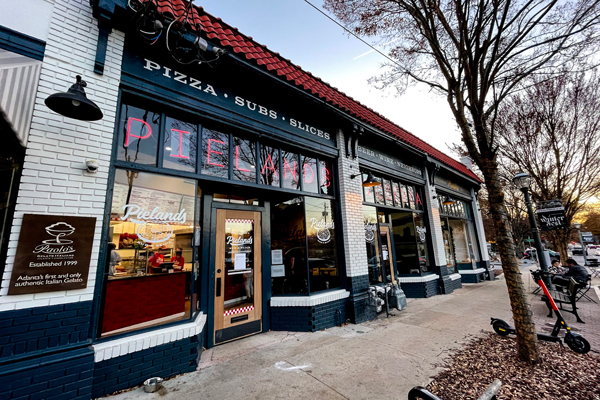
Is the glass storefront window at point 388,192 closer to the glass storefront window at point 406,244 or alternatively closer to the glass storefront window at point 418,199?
the glass storefront window at point 406,244

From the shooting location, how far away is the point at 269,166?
5668 mm

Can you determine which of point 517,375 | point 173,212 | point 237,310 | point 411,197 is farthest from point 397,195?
point 173,212

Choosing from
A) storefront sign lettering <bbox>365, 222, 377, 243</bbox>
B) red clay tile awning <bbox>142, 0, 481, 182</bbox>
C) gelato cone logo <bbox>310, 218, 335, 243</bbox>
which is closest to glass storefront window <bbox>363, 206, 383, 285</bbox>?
storefront sign lettering <bbox>365, 222, 377, 243</bbox>

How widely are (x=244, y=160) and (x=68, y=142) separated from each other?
273 cm

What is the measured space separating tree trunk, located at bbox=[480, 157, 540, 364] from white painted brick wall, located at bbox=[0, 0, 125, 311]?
603 cm

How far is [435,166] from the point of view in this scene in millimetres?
10555

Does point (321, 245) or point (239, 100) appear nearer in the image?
point (239, 100)

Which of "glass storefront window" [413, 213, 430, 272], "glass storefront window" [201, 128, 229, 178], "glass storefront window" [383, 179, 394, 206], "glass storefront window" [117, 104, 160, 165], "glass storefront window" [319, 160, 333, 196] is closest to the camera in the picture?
"glass storefront window" [117, 104, 160, 165]

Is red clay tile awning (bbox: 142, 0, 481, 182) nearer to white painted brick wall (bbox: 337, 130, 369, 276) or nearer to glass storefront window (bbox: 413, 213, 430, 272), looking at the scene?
white painted brick wall (bbox: 337, 130, 369, 276)

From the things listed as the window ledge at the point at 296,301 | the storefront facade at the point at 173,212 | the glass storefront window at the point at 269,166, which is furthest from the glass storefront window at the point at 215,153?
the window ledge at the point at 296,301

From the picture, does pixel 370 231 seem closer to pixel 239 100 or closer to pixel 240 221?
pixel 240 221

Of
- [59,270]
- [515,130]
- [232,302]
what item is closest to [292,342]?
[232,302]

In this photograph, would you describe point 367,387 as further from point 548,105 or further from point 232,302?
point 548,105

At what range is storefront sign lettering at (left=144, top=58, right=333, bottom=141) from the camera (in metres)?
4.24
